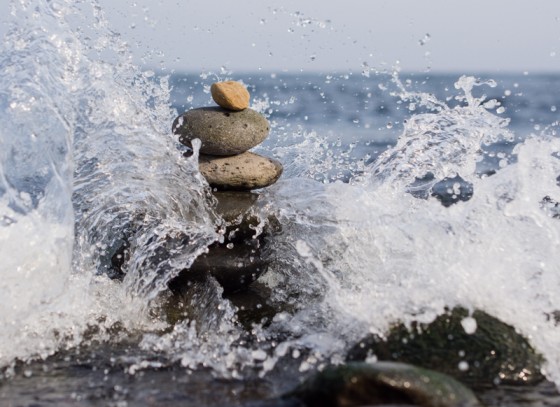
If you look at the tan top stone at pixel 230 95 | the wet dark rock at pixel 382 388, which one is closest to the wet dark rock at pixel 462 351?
the wet dark rock at pixel 382 388

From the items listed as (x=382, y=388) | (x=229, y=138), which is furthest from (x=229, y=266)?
(x=382, y=388)

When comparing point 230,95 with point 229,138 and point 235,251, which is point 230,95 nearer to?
point 229,138

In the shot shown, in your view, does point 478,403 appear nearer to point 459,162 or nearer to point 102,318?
point 102,318

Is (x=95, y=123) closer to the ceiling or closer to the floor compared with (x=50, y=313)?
closer to the ceiling

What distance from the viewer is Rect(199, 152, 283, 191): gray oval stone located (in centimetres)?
634

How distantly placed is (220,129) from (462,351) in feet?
7.96

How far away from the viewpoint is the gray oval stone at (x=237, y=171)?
20.8ft

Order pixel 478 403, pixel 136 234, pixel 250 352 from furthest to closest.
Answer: pixel 136 234, pixel 250 352, pixel 478 403

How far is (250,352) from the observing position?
5.06 meters

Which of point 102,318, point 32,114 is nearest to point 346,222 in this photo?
point 102,318

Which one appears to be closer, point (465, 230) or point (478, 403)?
point (478, 403)

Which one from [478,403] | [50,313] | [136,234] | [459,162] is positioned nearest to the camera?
[478,403]

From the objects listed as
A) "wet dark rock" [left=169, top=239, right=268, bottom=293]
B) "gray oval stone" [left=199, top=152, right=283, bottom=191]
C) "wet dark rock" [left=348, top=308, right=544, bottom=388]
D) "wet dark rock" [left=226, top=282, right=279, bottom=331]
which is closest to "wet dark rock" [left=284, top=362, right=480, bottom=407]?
"wet dark rock" [left=348, top=308, right=544, bottom=388]

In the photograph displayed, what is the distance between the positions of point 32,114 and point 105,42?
2.79ft
